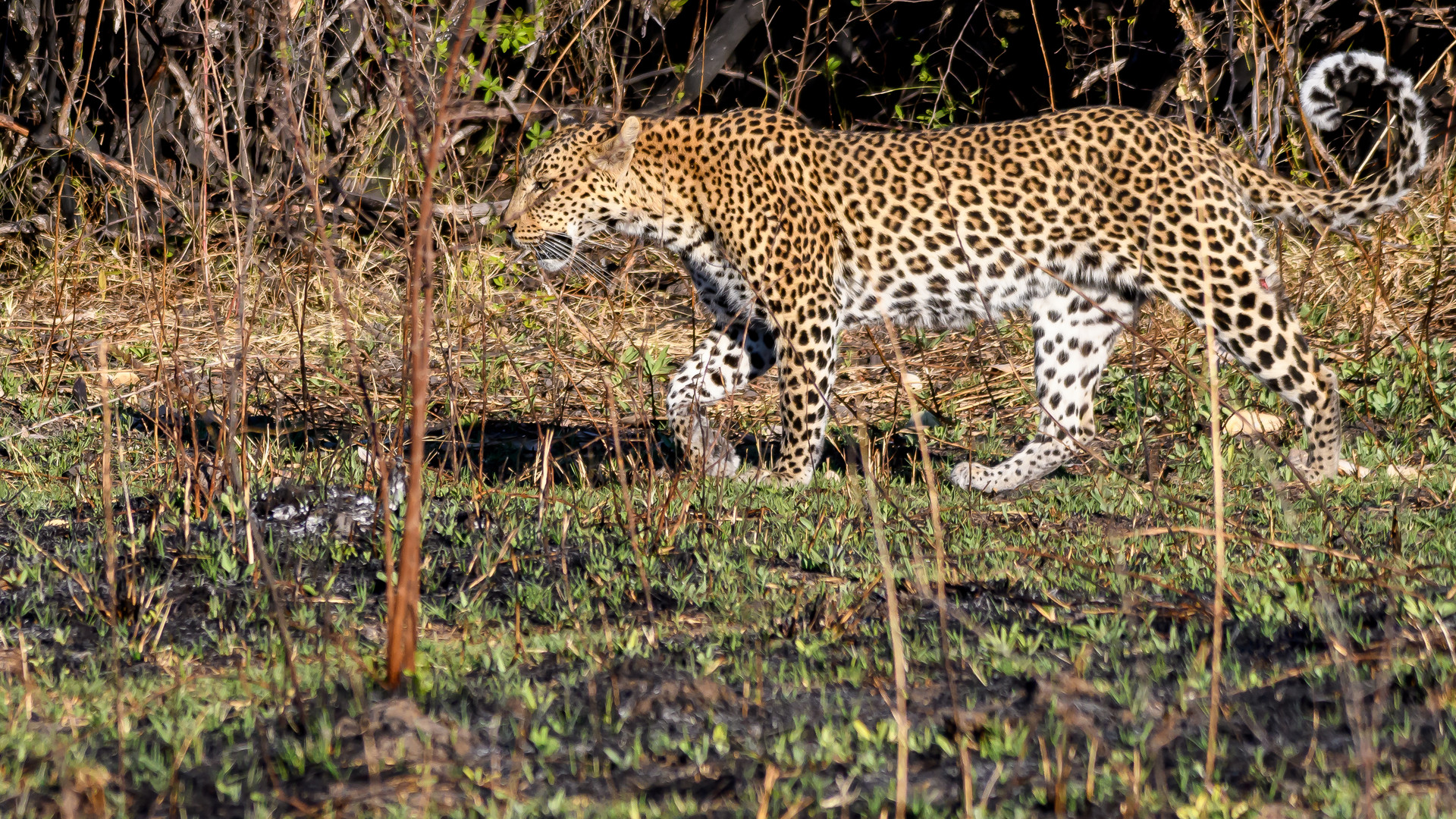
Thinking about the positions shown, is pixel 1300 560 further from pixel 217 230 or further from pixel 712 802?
pixel 217 230

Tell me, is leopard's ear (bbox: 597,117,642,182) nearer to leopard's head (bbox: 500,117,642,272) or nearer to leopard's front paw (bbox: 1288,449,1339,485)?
leopard's head (bbox: 500,117,642,272)

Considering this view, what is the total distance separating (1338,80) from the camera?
5.63 meters

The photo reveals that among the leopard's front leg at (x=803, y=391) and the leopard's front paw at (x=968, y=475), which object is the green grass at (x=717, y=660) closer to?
the leopard's front leg at (x=803, y=391)

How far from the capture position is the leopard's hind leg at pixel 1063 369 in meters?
6.12

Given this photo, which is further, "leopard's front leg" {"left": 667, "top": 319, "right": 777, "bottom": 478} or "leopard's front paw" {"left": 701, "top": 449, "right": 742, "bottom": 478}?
"leopard's front leg" {"left": 667, "top": 319, "right": 777, "bottom": 478}

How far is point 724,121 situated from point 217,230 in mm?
4030

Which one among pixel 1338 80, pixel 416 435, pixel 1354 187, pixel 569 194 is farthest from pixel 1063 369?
pixel 416 435

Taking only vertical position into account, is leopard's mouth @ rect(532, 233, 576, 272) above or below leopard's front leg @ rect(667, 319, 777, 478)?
above

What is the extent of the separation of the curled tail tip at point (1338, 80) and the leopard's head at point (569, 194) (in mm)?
2444

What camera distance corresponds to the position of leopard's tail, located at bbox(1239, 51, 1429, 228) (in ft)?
18.1

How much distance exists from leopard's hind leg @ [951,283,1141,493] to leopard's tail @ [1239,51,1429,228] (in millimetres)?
629

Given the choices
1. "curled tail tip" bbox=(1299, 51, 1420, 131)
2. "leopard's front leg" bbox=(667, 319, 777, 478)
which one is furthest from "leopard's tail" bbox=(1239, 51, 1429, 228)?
"leopard's front leg" bbox=(667, 319, 777, 478)

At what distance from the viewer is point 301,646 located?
3533 mm

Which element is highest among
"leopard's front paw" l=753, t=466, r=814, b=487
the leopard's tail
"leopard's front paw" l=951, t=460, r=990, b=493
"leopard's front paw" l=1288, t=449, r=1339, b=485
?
the leopard's tail
